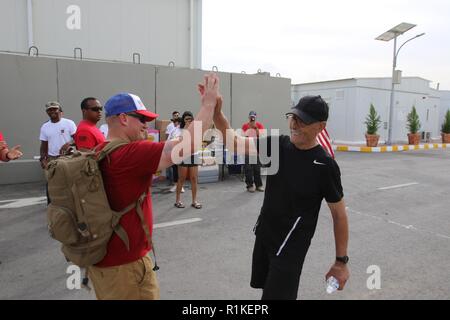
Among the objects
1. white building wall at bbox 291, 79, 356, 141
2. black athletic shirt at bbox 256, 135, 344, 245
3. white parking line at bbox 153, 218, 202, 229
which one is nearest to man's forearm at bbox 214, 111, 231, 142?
black athletic shirt at bbox 256, 135, 344, 245

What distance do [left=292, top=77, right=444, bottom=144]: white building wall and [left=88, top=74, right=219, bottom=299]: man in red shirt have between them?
67.7 feet

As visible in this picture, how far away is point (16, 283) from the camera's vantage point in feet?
12.1

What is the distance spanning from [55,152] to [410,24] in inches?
710

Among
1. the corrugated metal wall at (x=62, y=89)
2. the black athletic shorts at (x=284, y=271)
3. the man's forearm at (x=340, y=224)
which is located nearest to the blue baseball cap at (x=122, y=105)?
the black athletic shorts at (x=284, y=271)

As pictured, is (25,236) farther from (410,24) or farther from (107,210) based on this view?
(410,24)

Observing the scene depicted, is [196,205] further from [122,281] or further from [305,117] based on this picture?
[122,281]

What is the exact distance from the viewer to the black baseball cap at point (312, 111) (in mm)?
2340

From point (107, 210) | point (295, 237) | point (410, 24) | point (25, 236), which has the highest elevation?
point (410, 24)

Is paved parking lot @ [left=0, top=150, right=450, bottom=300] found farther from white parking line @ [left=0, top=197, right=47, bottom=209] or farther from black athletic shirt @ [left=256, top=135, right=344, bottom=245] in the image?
black athletic shirt @ [left=256, top=135, right=344, bottom=245]

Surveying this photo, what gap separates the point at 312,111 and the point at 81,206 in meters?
1.54

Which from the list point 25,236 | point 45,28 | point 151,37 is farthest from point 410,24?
point 25,236

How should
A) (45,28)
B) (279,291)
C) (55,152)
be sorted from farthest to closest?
(45,28) < (55,152) < (279,291)

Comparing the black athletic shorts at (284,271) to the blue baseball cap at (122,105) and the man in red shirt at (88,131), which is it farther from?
the man in red shirt at (88,131)

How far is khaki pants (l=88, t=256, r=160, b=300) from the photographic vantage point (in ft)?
6.28
